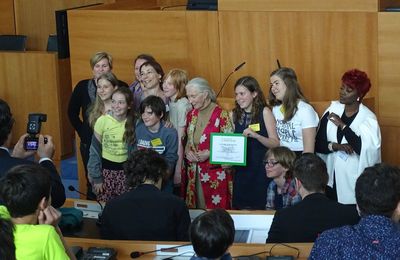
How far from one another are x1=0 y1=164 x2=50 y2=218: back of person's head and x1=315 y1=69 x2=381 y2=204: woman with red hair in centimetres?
293

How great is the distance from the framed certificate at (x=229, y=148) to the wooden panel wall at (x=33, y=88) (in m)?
3.23

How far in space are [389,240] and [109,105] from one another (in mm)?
3418

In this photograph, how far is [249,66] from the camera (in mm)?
7148

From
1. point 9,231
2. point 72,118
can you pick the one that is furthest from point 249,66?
point 9,231

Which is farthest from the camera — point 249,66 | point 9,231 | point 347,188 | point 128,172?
point 249,66

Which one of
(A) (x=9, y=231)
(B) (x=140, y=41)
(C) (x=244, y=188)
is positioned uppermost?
(B) (x=140, y=41)

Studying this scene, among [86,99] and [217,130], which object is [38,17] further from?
[217,130]

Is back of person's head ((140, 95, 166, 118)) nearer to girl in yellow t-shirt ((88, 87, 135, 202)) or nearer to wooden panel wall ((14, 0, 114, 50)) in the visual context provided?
girl in yellow t-shirt ((88, 87, 135, 202))

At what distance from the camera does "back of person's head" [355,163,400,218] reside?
11.9 feet

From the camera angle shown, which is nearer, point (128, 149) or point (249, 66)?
point (128, 149)

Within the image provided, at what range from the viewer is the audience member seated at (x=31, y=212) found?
137 inches

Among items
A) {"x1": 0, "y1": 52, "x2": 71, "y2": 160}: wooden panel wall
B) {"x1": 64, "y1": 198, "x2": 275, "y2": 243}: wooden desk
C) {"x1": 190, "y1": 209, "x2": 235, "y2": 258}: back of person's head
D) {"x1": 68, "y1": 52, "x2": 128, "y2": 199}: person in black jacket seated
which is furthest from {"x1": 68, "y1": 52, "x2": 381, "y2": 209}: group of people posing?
{"x1": 0, "y1": 52, "x2": 71, "y2": 160}: wooden panel wall

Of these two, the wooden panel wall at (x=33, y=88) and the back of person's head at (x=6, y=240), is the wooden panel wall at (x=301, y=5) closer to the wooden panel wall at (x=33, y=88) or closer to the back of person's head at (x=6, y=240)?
the wooden panel wall at (x=33, y=88)

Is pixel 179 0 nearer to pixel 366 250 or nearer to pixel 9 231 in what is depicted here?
pixel 366 250
